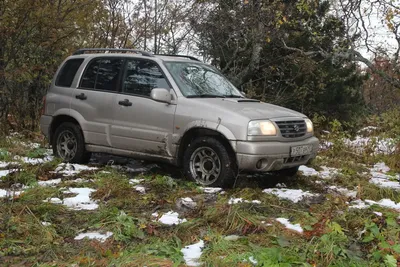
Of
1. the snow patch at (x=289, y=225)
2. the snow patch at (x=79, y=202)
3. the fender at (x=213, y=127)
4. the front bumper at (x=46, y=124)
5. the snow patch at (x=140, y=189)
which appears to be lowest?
the snow patch at (x=79, y=202)

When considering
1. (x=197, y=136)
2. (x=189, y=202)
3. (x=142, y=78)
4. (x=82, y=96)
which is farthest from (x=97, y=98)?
(x=189, y=202)

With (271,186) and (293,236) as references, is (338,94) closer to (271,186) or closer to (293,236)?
(271,186)

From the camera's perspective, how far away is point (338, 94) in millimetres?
16031

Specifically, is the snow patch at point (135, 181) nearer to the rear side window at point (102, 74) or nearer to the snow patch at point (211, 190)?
the snow patch at point (211, 190)

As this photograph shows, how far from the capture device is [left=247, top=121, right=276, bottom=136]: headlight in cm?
545

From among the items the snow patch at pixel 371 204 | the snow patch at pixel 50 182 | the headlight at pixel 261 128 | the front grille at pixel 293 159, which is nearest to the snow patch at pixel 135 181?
the snow patch at pixel 50 182

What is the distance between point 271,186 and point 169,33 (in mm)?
12004

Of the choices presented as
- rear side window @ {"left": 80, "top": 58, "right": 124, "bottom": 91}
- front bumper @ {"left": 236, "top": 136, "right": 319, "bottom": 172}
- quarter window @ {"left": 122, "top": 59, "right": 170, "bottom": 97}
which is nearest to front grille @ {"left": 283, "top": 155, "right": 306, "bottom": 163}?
front bumper @ {"left": 236, "top": 136, "right": 319, "bottom": 172}

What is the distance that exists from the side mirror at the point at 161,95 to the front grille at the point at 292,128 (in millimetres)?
1487

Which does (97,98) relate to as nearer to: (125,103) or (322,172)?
(125,103)

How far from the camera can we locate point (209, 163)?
19.1 ft

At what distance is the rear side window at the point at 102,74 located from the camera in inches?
266

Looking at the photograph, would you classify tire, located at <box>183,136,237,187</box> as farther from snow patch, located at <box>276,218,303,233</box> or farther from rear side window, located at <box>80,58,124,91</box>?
rear side window, located at <box>80,58,124,91</box>

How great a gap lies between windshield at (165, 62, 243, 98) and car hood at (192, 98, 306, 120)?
268 mm
